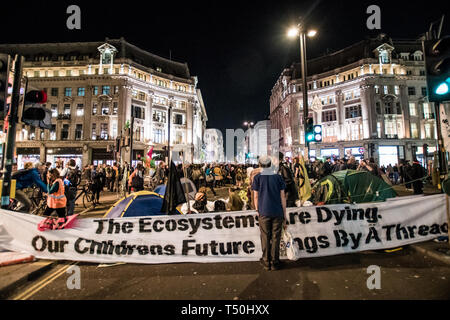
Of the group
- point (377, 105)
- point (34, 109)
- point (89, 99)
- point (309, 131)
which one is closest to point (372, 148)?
point (377, 105)

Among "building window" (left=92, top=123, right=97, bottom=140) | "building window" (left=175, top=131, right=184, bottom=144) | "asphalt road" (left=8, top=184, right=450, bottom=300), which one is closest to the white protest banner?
"asphalt road" (left=8, top=184, right=450, bottom=300)

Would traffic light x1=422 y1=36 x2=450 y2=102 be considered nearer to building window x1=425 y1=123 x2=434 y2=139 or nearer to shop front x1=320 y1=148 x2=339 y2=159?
shop front x1=320 y1=148 x2=339 y2=159

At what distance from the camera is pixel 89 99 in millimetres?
38531

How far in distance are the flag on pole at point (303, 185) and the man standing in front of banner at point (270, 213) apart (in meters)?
4.27

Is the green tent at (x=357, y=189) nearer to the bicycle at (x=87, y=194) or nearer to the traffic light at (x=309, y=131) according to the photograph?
the traffic light at (x=309, y=131)

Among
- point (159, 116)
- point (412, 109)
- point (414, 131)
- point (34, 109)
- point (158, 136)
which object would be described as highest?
point (159, 116)

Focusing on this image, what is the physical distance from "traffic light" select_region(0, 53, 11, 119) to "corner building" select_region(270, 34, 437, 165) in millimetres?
36727

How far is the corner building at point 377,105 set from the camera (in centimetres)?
3912

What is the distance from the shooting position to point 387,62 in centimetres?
4053

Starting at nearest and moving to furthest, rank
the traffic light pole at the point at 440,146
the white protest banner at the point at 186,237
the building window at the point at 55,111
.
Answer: the white protest banner at the point at 186,237 → the traffic light pole at the point at 440,146 → the building window at the point at 55,111

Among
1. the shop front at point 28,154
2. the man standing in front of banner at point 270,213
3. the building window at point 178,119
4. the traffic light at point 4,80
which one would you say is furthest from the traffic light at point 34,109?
the building window at point 178,119

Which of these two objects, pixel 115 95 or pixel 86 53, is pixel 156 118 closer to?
pixel 115 95

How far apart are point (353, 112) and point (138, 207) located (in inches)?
1837

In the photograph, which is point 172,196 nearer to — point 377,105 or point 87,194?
point 87,194
